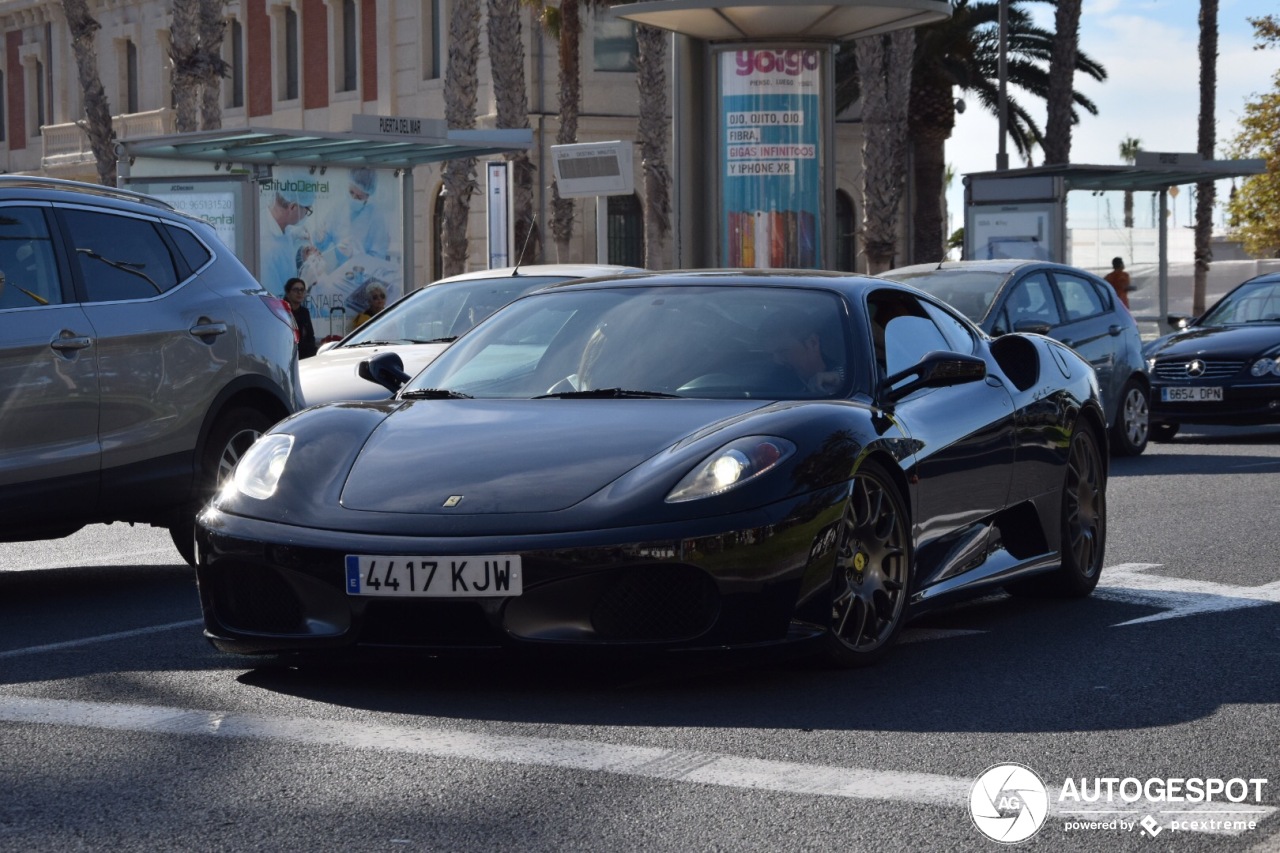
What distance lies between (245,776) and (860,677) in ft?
6.76

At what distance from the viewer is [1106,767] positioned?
4922mm

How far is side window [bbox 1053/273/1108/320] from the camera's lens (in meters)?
15.9

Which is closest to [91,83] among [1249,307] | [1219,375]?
[1249,307]

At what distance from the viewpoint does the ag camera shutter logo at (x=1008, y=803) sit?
434 cm

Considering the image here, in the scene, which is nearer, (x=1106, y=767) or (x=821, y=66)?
(x=1106, y=767)

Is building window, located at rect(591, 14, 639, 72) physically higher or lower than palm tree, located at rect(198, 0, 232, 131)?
higher

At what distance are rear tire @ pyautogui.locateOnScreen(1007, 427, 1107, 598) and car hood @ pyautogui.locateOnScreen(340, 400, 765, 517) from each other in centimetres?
204

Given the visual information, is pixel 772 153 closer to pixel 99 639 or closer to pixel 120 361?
pixel 120 361

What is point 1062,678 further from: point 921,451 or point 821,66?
point 821,66

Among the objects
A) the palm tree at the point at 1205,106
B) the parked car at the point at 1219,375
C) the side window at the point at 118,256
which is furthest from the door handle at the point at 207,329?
the palm tree at the point at 1205,106

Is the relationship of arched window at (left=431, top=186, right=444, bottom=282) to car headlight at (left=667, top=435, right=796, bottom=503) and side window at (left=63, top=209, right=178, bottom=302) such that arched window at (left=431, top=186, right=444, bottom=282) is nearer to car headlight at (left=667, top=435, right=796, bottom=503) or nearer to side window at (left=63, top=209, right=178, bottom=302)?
side window at (left=63, top=209, right=178, bottom=302)

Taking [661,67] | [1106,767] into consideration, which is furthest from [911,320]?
[661,67]

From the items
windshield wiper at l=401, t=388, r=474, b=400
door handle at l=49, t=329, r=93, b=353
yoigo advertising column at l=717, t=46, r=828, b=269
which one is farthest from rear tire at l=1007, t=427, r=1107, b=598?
yoigo advertising column at l=717, t=46, r=828, b=269

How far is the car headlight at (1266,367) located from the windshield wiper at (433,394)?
12.5 meters
